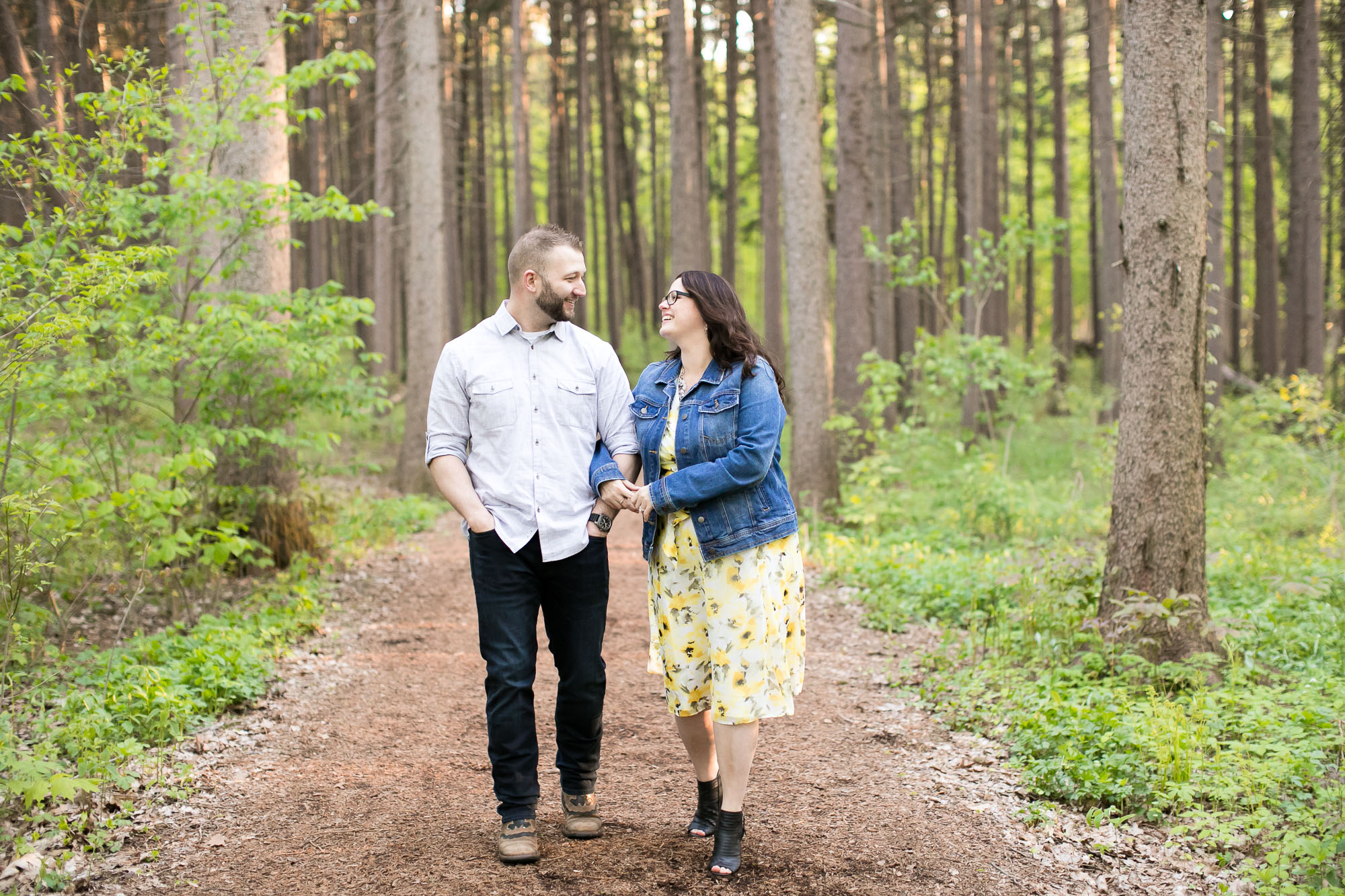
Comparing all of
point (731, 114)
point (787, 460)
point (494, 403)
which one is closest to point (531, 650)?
point (494, 403)

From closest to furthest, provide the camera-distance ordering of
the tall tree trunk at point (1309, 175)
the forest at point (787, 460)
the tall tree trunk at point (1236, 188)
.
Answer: the forest at point (787, 460)
the tall tree trunk at point (1309, 175)
the tall tree trunk at point (1236, 188)

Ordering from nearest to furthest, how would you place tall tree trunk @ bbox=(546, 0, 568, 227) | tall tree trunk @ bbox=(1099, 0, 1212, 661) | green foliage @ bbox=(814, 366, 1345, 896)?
green foliage @ bbox=(814, 366, 1345, 896) → tall tree trunk @ bbox=(1099, 0, 1212, 661) → tall tree trunk @ bbox=(546, 0, 568, 227)

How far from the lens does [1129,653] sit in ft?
17.1

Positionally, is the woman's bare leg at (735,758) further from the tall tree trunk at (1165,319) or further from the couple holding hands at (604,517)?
the tall tree trunk at (1165,319)

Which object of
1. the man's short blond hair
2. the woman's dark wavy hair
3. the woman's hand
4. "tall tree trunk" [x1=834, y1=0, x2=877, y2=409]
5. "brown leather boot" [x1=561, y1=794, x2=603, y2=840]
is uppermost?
"tall tree trunk" [x1=834, y1=0, x2=877, y2=409]

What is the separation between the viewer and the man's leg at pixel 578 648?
11.8 ft

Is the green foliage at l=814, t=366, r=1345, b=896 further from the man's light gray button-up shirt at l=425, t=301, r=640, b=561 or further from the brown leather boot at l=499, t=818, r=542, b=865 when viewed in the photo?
the man's light gray button-up shirt at l=425, t=301, r=640, b=561

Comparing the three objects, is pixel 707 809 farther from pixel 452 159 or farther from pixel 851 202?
pixel 452 159

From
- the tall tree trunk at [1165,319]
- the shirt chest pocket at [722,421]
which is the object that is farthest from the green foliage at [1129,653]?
the shirt chest pocket at [722,421]

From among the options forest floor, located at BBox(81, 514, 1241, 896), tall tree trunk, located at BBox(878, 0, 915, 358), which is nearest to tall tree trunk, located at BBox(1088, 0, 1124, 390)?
tall tree trunk, located at BBox(878, 0, 915, 358)

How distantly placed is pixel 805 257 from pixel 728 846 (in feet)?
26.9

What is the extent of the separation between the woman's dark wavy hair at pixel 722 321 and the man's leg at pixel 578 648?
908 millimetres

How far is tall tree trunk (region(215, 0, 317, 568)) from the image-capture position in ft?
26.2

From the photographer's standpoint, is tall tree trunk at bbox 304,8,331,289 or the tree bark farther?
the tree bark
